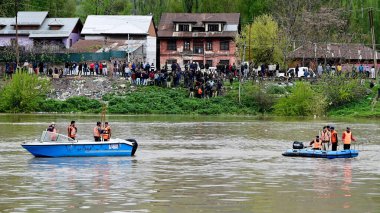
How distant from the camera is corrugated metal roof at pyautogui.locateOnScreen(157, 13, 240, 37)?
112438 millimetres

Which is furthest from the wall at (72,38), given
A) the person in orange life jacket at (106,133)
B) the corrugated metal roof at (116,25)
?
the person in orange life jacket at (106,133)

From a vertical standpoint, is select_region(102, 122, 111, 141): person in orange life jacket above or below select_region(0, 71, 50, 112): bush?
below

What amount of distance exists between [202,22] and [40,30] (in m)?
18.2

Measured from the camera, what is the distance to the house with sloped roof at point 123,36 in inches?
4208

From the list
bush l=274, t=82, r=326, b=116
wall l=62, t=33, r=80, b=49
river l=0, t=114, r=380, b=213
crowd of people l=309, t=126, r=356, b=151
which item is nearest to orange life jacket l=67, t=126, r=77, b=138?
river l=0, t=114, r=380, b=213

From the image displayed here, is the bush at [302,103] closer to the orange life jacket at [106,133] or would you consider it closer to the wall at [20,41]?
the wall at [20,41]

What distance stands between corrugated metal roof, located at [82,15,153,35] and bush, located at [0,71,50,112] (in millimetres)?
24494

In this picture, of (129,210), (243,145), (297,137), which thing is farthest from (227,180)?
(297,137)

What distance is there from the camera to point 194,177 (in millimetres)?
38875

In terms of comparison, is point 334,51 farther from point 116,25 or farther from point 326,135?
point 326,135

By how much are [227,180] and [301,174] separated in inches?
156

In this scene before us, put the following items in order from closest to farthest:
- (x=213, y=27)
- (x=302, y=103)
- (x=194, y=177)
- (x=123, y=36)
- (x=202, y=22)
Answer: (x=194, y=177) → (x=302, y=103) → (x=123, y=36) → (x=202, y=22) → (x=213, y=27)

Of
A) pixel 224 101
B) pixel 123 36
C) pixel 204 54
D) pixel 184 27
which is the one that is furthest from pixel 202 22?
pixel 224 101

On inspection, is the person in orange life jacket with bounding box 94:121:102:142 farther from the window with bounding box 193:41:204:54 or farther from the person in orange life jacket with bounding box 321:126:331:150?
the window with bounding box 193:41:204:54
